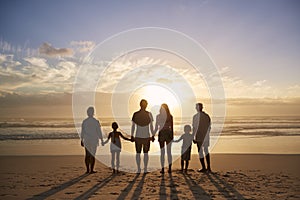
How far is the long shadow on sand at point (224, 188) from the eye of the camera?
244 inches

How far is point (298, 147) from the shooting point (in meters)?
16.7

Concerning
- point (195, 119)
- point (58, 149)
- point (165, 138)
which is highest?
point (195, 119)

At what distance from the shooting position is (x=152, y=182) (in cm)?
763

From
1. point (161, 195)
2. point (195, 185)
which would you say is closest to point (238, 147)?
point (195, 185)

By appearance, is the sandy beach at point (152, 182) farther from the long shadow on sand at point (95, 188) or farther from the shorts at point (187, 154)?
the shorts at point (187, 154)

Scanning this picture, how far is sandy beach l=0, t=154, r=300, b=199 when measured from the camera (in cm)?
635

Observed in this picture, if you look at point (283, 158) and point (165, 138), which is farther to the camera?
point (283, 158)

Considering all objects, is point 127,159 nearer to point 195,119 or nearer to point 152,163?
point 152,163

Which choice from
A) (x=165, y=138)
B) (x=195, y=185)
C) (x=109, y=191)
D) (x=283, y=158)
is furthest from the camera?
(x=283, y=158)

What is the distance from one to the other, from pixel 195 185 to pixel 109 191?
7.07 feet

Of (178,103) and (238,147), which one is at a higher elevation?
(178,103)

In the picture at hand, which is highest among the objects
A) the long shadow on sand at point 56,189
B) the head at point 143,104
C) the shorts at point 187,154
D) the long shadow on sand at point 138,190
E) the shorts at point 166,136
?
the head at point 143,104

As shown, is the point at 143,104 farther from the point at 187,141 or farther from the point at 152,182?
the point at 152,182

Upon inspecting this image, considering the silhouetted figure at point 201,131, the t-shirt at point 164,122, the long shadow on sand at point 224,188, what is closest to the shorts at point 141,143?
the t-shirt at point 164,122
